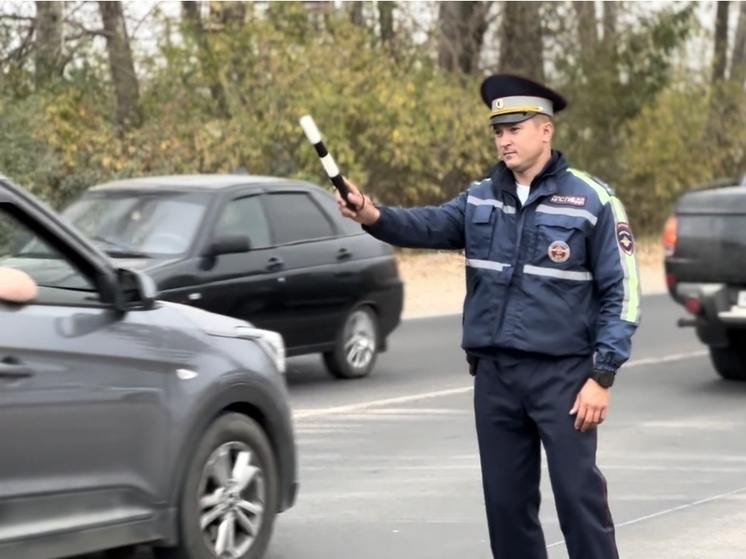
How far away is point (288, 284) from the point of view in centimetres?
1165

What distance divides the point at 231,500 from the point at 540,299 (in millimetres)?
1805

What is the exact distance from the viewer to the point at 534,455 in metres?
5.19

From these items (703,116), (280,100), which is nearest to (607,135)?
(703,116)

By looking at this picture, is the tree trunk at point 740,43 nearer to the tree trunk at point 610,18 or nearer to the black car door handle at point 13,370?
the tree trunk at point 610,18

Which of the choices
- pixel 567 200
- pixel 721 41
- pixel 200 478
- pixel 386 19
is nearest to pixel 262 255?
pixel 200 478

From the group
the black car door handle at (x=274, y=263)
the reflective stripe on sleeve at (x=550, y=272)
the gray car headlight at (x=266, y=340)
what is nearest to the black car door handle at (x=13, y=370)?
the gray car headlight at (x=266, y=340)

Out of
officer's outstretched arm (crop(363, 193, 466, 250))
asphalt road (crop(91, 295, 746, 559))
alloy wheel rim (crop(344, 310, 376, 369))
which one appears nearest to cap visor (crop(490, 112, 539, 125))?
officer's outstretched arm (crop(363, 193, 466, 250))

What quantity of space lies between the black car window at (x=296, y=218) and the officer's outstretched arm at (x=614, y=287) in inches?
270

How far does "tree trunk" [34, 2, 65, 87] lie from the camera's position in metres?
23.2

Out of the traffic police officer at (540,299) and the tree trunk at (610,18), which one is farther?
the tree trunk at (610,18)

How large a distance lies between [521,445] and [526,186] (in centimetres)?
81

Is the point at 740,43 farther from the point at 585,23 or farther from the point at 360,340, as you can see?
the point at 360,340

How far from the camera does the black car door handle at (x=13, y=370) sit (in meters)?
5.15

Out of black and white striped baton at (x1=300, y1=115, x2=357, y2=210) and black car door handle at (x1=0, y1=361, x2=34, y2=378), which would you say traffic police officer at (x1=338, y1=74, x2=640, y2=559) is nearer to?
black and white striped baton at (x1=300, y1=115, x2=357, y2=210)
